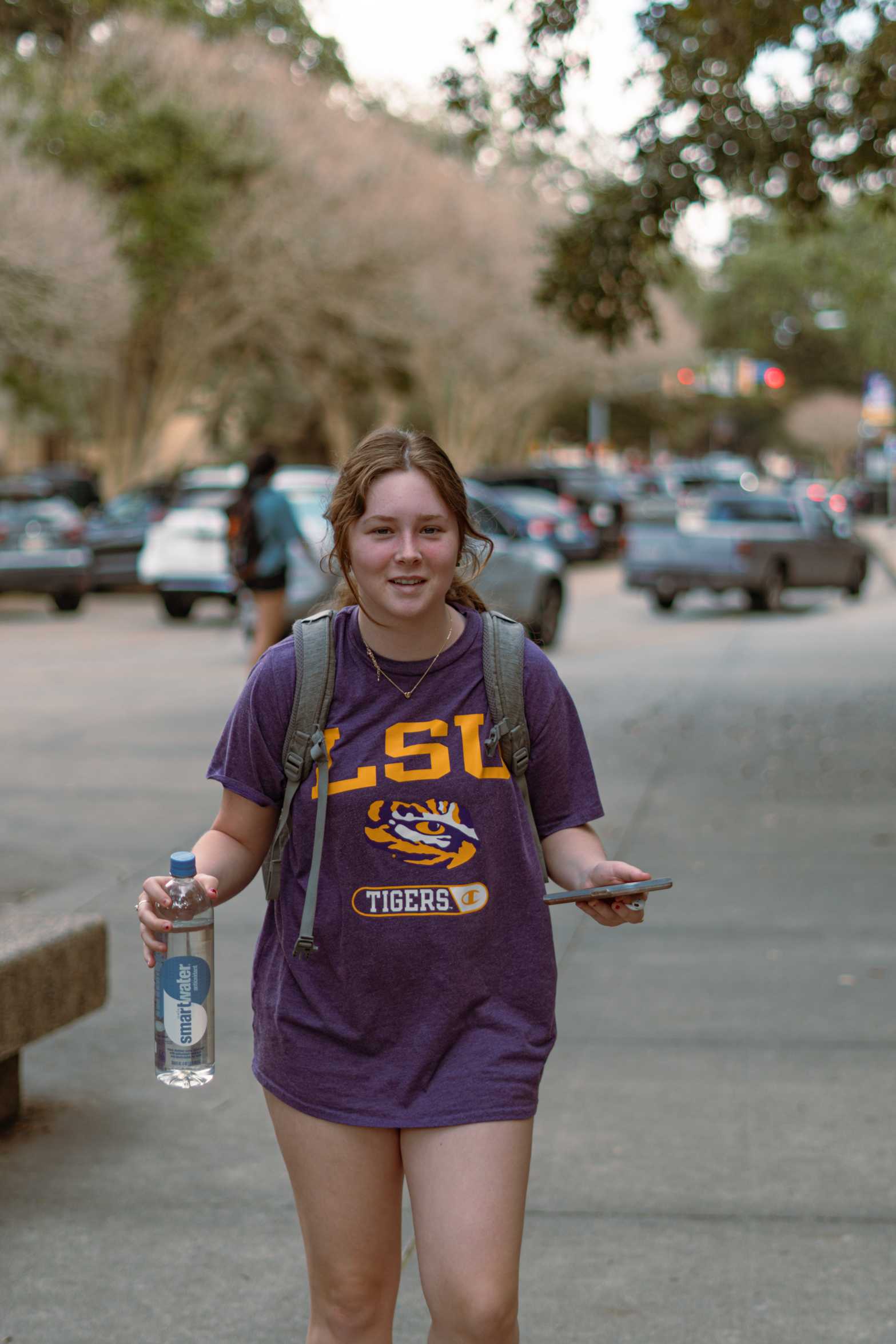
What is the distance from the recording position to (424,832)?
2.84 m

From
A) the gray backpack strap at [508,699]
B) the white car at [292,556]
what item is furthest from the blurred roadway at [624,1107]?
the white car at [292,556]

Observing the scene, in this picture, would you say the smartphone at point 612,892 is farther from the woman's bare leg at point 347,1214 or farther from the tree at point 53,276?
the tree at point 53,276

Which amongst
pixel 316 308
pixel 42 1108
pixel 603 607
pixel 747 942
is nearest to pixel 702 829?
pixel 747 942

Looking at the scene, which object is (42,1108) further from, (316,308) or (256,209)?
(316,308)

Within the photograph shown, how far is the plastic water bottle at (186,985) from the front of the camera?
289 cm

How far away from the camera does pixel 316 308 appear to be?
121ft

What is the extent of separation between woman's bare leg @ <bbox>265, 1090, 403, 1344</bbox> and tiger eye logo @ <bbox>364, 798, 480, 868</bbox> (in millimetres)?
413

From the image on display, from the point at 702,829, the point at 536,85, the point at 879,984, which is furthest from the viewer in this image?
the point at 536,85

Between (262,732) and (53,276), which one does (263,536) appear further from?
(53,276)

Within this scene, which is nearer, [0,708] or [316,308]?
[0,708]

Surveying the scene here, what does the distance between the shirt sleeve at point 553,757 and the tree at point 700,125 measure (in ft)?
28.1

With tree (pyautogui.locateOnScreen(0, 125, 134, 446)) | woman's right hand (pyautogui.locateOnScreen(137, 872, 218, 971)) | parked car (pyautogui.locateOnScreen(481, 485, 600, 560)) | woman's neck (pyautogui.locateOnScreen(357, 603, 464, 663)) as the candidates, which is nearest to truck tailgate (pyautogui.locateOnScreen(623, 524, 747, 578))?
parked car (pyautogui.locateOnScreen(481, 485, 600, 560))

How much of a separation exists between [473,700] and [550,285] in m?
10.7

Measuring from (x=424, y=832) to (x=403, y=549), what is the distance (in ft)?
1.39
